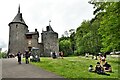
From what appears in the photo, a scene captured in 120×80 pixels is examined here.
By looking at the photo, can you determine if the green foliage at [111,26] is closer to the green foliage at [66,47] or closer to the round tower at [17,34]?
the round tower at [17,34]

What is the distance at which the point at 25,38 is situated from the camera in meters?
94.2

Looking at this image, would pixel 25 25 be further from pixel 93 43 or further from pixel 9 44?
pixel 93 43

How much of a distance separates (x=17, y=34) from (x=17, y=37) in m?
1.13

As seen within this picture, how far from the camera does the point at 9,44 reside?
90250 mm

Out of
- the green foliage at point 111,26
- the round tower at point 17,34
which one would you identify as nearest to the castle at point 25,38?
the round tower at point 17,34

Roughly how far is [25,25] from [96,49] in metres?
36.4

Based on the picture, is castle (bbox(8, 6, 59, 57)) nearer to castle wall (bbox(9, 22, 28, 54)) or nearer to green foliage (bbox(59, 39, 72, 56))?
castle wall (bbox(9, 22, 28, 54))

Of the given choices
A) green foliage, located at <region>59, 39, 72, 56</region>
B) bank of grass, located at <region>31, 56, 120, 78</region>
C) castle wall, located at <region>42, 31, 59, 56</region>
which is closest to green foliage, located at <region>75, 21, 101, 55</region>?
castle wall, located at <region>42, 31, 59, 56</region>

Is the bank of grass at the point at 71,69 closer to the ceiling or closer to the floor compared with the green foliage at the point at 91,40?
closer to the floor

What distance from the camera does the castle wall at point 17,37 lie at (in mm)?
89062

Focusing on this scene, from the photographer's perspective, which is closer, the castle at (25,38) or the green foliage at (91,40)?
the green foliage at (91,40)

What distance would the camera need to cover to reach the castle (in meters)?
89.8

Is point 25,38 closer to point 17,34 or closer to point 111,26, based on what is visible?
point 17,34

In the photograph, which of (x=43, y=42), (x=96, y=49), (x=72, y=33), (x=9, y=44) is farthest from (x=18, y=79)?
(x=72, y=33)
